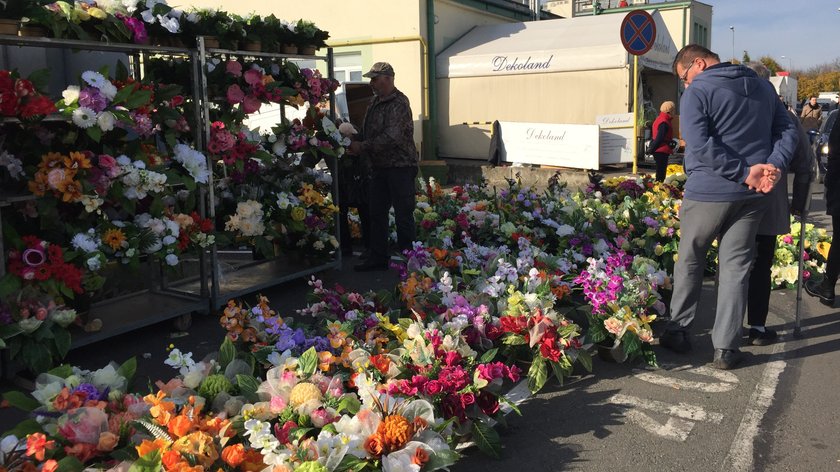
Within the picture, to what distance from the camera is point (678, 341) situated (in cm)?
498

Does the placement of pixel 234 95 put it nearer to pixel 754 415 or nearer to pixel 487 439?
pixel 487 439

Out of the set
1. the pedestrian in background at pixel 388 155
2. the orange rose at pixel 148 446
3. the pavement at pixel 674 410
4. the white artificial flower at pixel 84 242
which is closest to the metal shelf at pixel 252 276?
the pavement at pixel 674 410

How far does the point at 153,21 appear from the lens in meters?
5.07

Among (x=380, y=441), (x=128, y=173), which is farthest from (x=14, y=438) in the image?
(x=128, y=173)

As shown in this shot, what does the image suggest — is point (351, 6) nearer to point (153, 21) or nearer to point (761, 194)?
point (153, 21)

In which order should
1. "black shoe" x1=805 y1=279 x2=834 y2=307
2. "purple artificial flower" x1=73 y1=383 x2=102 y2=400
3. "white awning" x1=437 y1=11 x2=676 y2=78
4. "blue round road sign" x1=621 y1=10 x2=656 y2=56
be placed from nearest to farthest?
"purple artificial flower" x1=73 y1=383 x2=102 y2=400 → "black shoe" x1=805 y1=279 x2=834 y2=307 → "blue round road sign" x1=621 y1=10 x2=656 y2=56 → "white awning" x1=437 y1=11 x2=676 y2=78

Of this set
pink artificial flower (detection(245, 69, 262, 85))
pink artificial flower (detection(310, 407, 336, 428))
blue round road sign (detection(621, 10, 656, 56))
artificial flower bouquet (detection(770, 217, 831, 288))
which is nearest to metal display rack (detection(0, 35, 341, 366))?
pink artificial flower (detection(245, 69, 262, 85))

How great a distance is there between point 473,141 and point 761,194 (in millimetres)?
13902

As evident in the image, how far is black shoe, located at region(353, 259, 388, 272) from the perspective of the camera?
7414 mm

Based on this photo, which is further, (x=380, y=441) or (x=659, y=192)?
(x=659, y=192)

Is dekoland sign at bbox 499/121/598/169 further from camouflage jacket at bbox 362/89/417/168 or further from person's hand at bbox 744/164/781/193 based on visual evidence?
person's hand at bbox 744/164/781/193

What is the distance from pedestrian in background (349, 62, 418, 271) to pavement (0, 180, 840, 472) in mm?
2165

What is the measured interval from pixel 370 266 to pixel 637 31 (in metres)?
6.45

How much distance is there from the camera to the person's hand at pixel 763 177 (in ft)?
14.4
